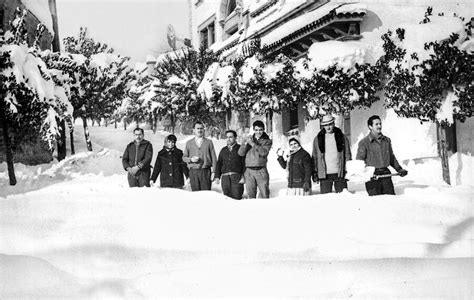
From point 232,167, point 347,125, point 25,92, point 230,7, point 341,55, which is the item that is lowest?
point 232,167

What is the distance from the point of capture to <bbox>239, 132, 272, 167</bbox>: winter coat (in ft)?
24.2

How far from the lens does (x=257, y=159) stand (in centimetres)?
743

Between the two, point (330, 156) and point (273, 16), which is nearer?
point (330, 156)

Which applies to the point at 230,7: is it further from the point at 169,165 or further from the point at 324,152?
the point at 324,152

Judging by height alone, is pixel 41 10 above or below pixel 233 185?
above

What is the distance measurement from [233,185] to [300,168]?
1.20m

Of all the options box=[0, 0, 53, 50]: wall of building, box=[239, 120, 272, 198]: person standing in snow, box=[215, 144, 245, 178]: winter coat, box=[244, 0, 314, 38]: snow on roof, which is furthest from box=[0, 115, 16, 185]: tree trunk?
box=[244, 0, 314, 38]: snow on roof

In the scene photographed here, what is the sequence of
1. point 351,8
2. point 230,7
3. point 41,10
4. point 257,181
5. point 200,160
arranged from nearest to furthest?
point 257,181 < point 200,160 < point 351,8 < point 41,10 < point 230,7

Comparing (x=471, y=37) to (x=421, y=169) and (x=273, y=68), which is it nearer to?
(x=421, y=169)

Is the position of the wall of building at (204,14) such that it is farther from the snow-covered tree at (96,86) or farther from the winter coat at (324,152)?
the winter coat at (324,152)

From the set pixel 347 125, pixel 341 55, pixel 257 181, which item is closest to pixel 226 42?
pixel 347 125

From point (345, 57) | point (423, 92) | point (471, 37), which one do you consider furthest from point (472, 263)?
point (345, 57)

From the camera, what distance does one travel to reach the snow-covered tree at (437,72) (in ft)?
27.5

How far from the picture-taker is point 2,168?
1355cm
